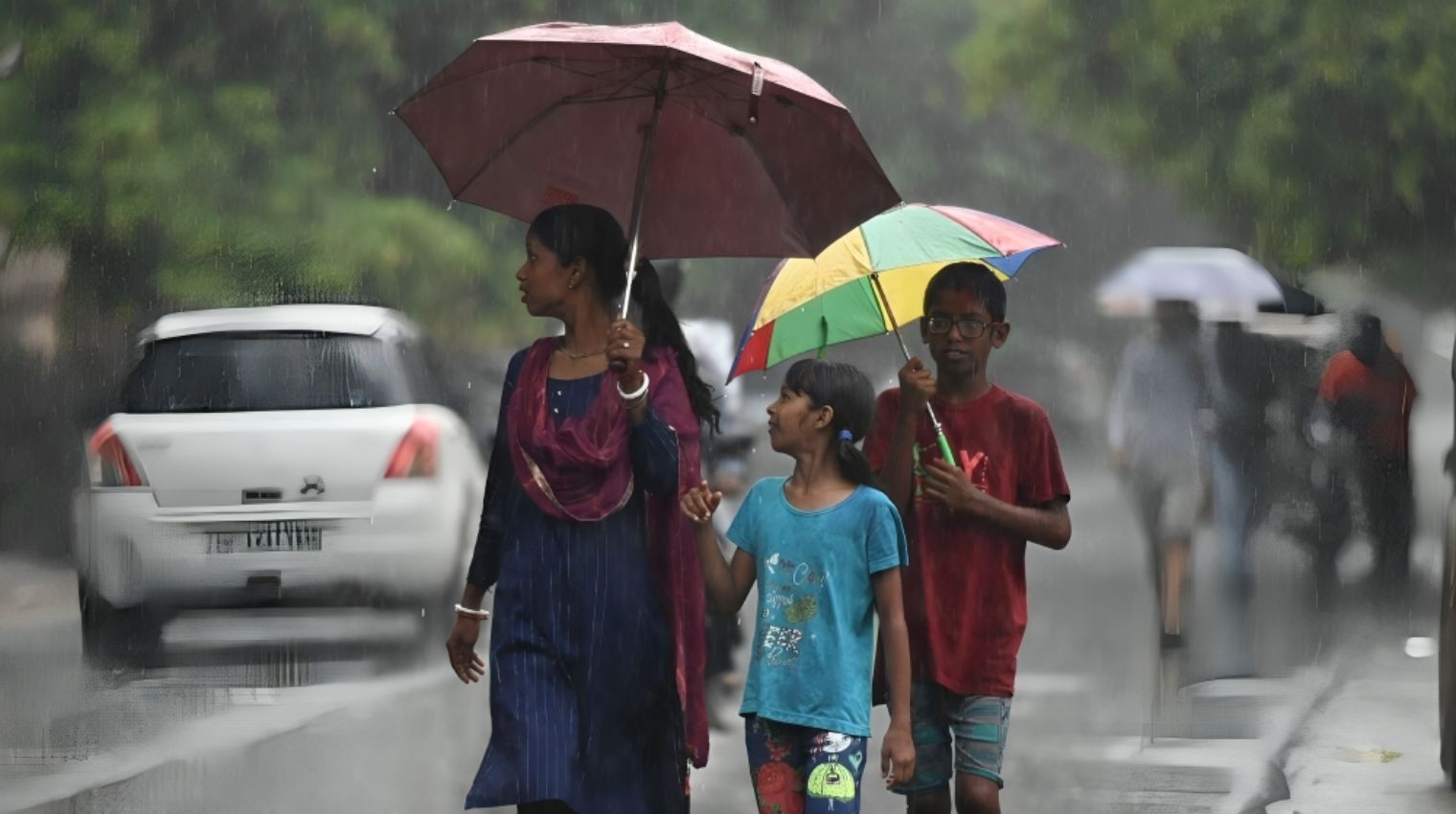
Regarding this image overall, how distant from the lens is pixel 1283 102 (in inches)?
605

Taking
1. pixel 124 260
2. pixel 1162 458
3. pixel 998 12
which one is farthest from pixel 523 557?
pixel 998 12

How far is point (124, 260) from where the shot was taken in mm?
16359

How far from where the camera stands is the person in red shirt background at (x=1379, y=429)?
11.9 m

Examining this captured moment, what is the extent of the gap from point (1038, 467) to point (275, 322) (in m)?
5.14

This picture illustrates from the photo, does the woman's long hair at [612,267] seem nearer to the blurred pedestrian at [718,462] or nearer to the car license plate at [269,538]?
the blurred pedestrian at [718,462]

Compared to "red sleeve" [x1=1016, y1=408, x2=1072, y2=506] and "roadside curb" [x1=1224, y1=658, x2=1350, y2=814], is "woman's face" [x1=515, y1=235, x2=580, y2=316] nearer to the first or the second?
"red sleeve" [x1=1016, y1=408, x2=1072, y2=506]

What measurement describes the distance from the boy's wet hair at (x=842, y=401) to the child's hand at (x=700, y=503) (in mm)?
463

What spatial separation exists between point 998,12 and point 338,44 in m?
4.88

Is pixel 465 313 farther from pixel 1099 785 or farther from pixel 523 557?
pixel 523 557

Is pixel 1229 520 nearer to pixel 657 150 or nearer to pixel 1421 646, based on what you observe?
pixel 1421 646

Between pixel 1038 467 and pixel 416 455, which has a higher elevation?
pixel 1038 467

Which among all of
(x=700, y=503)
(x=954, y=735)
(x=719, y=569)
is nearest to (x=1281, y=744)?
(x=954, y=735)

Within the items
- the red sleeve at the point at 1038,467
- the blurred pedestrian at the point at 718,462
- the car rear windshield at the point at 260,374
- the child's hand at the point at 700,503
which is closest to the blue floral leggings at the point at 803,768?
the child's hand at the point at 700,503

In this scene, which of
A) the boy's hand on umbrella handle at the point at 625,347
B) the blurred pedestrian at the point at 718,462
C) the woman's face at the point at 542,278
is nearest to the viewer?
the boy's hand on umbrella handle at the point at 625,347
